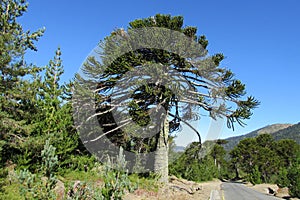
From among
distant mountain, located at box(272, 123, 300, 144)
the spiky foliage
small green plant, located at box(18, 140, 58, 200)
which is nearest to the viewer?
small green plant, located at box(18, 140, 58, 200)

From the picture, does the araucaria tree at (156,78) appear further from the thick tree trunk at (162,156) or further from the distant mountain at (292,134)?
the distant mountain at (292,134)

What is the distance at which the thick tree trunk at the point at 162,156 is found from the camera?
12382mm

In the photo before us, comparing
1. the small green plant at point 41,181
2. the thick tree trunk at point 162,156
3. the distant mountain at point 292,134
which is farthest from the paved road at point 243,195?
the distant mountain at point 292,134

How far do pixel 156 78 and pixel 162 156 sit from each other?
159 inches

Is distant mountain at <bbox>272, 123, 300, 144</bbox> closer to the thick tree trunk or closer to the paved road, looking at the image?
the paved road

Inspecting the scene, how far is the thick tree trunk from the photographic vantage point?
12382 mm

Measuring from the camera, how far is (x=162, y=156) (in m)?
13.0

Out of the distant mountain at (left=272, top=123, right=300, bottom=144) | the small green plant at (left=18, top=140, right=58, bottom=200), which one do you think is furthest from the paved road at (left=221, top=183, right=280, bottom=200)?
the distant mountain at (left=272, top=123, right=300, bottom=144)

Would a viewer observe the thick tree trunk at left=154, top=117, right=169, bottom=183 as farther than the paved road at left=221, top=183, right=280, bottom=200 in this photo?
No

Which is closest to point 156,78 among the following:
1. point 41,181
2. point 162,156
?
point 162,156

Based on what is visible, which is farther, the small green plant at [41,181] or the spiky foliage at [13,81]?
the spiky foliage at [13,81]

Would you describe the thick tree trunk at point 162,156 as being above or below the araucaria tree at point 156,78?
below

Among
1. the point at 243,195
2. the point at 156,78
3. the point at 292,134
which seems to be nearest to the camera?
the point at 156,78

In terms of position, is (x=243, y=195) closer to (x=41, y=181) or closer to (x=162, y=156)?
(x=162, y=156)
